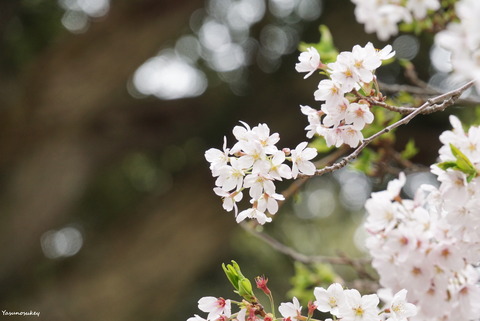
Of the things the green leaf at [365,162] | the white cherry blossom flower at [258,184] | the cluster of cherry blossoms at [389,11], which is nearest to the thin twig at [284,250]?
Answer: the green leaf at [365,162]

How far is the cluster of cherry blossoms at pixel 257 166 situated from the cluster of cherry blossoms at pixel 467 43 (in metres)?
0.21

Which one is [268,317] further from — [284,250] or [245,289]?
[284,250]

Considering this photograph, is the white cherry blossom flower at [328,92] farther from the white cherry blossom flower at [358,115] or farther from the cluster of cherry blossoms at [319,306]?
the cluster of cherry blossoms at [319,306]

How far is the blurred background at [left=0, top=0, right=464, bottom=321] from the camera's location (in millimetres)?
2650

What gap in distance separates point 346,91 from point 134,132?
2.44m

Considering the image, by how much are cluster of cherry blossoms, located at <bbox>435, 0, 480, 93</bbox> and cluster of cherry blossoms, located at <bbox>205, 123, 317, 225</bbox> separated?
0.21m

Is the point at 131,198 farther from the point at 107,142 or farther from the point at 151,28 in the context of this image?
the point at 151,28

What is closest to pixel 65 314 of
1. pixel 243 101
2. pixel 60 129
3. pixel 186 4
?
pixel 60 129

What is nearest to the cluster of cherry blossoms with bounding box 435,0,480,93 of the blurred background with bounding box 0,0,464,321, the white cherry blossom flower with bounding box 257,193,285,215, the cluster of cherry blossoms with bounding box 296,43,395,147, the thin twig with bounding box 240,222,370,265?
the cluster of cherry blossoms with bounding box 296,43,395,147

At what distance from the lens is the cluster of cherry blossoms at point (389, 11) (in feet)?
3.57

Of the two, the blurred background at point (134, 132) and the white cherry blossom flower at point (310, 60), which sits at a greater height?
the blurred background at point (134, 132)

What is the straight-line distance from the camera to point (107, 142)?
2.94 m

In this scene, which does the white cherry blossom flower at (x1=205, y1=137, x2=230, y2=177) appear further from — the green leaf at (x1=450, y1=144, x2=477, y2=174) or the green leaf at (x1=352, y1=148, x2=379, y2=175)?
the green leaf at (x1=352, y1=148, x2=379, y2=175)

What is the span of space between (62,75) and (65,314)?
1.26 m
